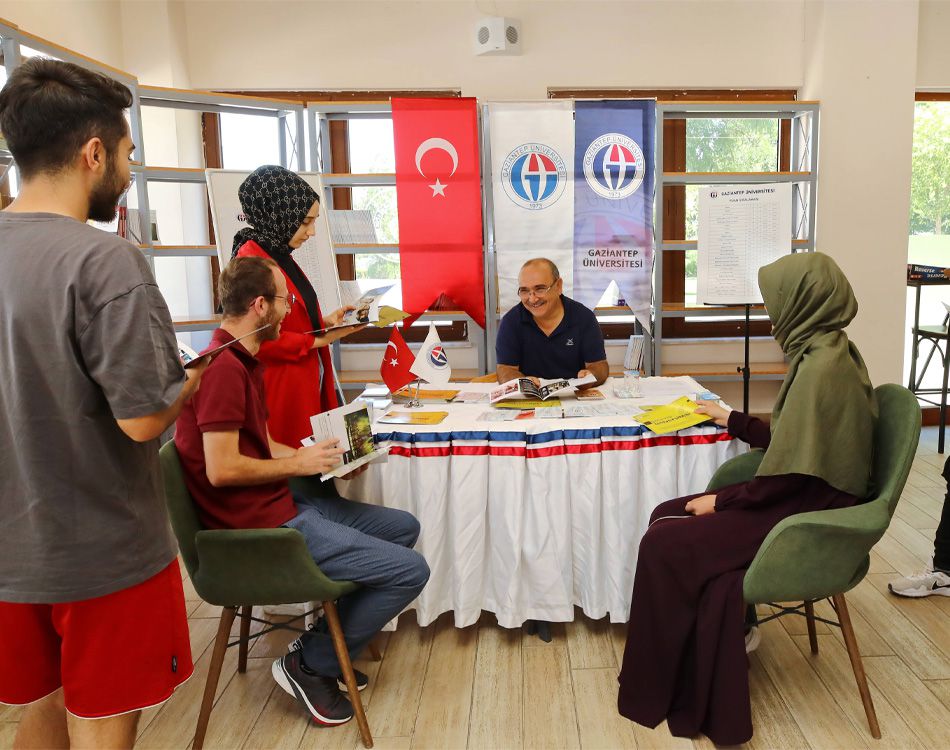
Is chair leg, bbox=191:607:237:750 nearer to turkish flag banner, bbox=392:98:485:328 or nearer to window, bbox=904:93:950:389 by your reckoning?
turkish flag banner, bbox=392:98:485:328

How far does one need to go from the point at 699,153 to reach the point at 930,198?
1648mm

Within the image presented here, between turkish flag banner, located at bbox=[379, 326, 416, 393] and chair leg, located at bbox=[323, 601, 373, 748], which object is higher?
turkish flag banner, located at bbox=[379, 326, 416, 393]

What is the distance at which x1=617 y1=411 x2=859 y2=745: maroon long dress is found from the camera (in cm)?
195

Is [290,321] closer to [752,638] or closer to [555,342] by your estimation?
[555,342]

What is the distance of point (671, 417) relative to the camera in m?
2.52

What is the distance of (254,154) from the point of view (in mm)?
4938

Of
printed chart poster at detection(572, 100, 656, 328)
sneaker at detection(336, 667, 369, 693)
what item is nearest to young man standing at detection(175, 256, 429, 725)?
sneaker at detection(336, 667, 369, 693)

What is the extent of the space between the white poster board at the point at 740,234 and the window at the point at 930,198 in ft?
5.59

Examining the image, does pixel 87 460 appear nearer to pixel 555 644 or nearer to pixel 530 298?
pixel 555 644

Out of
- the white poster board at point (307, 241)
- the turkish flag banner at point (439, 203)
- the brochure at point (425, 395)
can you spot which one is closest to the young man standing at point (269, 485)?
the brochure at point (425, 395)

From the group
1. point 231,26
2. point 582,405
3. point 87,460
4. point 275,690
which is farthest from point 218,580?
point 231,26

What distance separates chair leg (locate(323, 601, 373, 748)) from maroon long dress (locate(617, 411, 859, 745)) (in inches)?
27.4

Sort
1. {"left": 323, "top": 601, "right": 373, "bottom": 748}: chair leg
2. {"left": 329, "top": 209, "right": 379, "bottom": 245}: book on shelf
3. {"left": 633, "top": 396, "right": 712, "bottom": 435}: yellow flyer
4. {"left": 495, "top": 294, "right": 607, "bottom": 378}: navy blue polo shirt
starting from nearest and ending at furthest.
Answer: {"left": 323, "top": 601, "right": 373, "bottom": 748}: chair leg, {"left": 633, "top": 396, "right": 712, "bottom": 435}: yellow flyer, {"left": 495, "top": 294, "right": 607, "bottom": 378}: navy blue polo shirt, {"left": 329, "top": 209, "right": 379, "bottom": 245}: book on shelf

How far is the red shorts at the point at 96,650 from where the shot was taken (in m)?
1.31
